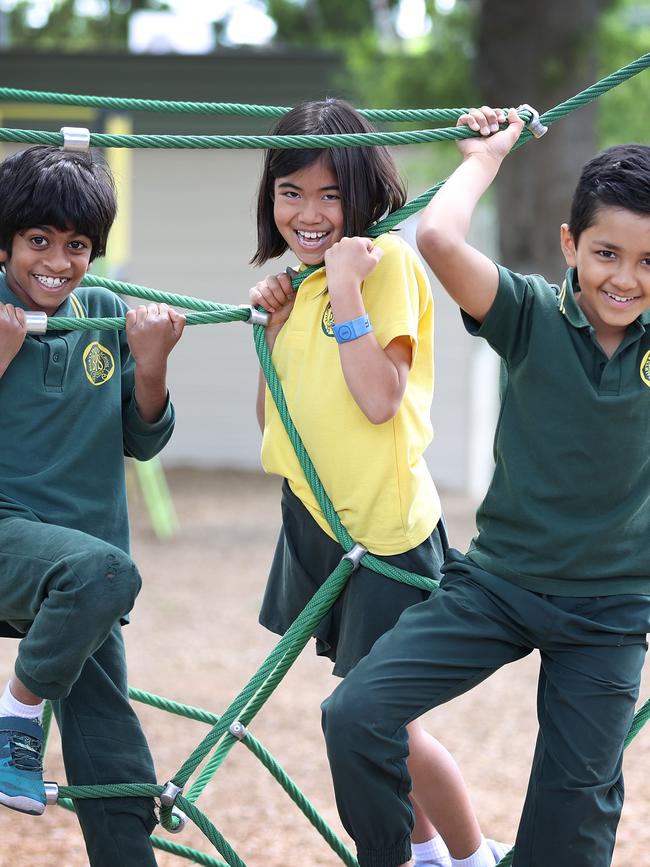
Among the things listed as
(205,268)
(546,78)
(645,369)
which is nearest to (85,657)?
(645,369)

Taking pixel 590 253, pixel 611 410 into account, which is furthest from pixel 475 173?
pixel 611 410

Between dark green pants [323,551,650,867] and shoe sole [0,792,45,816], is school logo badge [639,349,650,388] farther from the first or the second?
shoe sole [0,792,45,816]

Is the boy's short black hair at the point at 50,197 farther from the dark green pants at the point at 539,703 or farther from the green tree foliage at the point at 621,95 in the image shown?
the green tree foliage at the point at 621,95

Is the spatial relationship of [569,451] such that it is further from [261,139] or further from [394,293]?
[261,139]

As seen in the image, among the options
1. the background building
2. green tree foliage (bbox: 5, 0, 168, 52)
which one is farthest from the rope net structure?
green tree foliage (bbox: 5, 0, 168, 52)

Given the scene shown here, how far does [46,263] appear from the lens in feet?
6.90

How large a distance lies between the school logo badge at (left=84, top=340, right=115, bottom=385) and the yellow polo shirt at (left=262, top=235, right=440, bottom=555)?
317mm

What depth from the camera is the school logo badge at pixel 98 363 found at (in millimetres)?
2177

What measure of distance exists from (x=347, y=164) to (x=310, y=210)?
0.10 meters

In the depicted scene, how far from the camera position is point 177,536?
8.10 meters

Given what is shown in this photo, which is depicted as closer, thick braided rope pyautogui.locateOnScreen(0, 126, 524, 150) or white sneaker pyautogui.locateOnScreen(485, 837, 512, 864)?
thick braided rope pyautogui.locateOnScreen(0, 126, 524, 150)

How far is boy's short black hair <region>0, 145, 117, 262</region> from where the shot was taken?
2096 millimetres

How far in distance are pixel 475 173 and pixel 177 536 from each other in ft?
20.9

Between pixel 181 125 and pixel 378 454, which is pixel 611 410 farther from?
pixel 181 125
